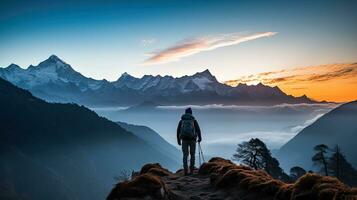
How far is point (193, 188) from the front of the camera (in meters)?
19.4

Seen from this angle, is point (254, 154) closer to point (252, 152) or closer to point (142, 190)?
point (252, 152)

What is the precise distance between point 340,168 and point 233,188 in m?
67.6

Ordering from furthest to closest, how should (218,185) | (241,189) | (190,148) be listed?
(190,148) → (218,185) → (241,189)

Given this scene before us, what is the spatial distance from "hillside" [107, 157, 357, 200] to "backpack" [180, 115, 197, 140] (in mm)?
2899

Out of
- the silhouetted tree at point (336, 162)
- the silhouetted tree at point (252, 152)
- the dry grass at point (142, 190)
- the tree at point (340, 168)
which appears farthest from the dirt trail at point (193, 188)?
the tree at point (340, 168)

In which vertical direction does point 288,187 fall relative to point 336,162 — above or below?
above

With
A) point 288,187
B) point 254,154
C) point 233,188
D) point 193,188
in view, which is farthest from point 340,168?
point 288,187

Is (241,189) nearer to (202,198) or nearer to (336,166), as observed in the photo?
(202,198)

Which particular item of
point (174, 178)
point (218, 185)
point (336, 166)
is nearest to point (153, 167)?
point (174, 178)

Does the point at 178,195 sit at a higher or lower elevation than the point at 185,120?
lower

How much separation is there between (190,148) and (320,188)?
13.2 metres

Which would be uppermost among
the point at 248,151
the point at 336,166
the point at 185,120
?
the point at 185,120

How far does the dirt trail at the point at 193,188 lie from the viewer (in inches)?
667

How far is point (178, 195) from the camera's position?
17000 millimetres
